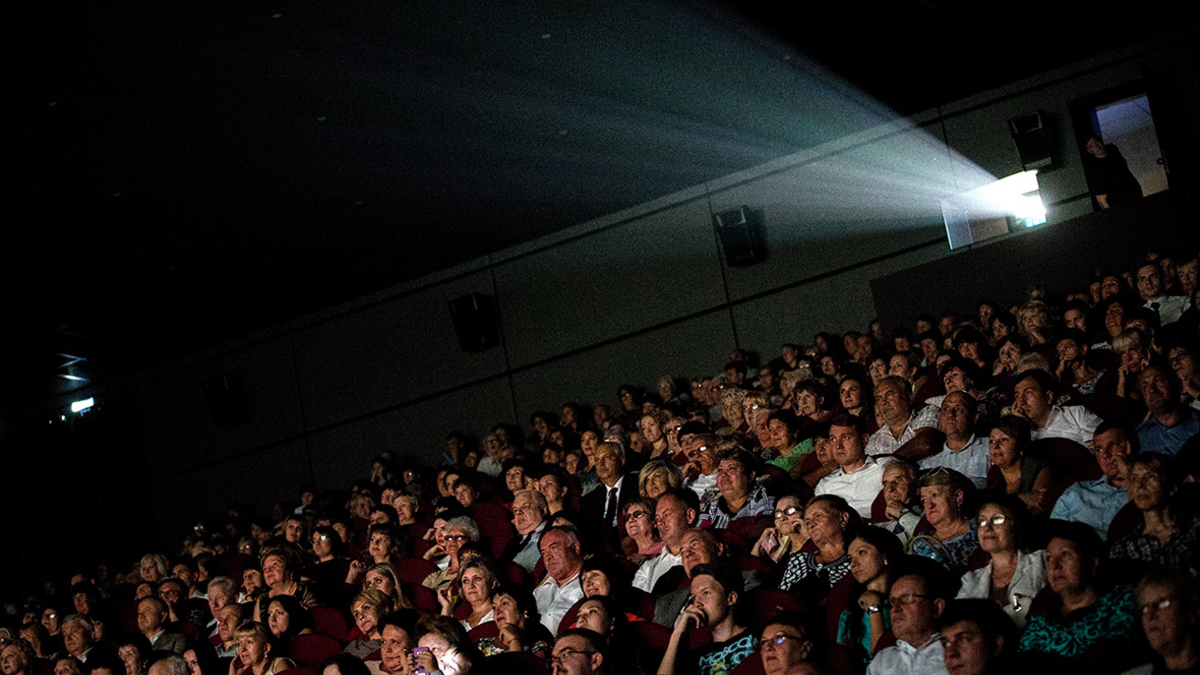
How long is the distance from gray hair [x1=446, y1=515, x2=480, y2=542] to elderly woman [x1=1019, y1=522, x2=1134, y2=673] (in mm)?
2535

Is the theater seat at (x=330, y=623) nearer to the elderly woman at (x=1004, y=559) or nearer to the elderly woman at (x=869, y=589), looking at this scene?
the elderly woman at (x=869, y=589)

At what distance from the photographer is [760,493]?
4297 millimetres

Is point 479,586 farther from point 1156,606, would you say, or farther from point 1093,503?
point 1156,606

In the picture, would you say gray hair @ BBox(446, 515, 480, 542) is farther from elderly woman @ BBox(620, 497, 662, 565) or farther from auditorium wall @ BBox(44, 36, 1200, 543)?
auditorium wall @ BBox(44, 36, 1200, 543)

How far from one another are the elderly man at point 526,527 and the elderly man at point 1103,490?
6.96 feet

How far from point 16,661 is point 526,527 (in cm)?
263

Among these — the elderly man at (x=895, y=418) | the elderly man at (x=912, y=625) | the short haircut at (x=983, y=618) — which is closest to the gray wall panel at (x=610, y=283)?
the elderly man at (x=895, y=418)

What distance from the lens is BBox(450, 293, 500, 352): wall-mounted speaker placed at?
29.6 ft

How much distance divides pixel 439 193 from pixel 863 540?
15.4ft

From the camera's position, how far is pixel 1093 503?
11.0 feet

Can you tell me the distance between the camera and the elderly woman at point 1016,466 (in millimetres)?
3625

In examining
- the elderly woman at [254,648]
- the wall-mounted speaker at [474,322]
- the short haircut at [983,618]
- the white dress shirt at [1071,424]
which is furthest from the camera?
the wall-mounted speaker at [474,322]

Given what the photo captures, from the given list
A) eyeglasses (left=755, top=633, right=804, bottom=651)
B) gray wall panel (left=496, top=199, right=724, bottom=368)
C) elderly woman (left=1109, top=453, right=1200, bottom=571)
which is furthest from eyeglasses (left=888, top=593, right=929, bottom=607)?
gray wall panel (left=496, top=199, right=724, bottom=368)

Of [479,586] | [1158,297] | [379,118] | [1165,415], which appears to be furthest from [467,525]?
[1158,297]
